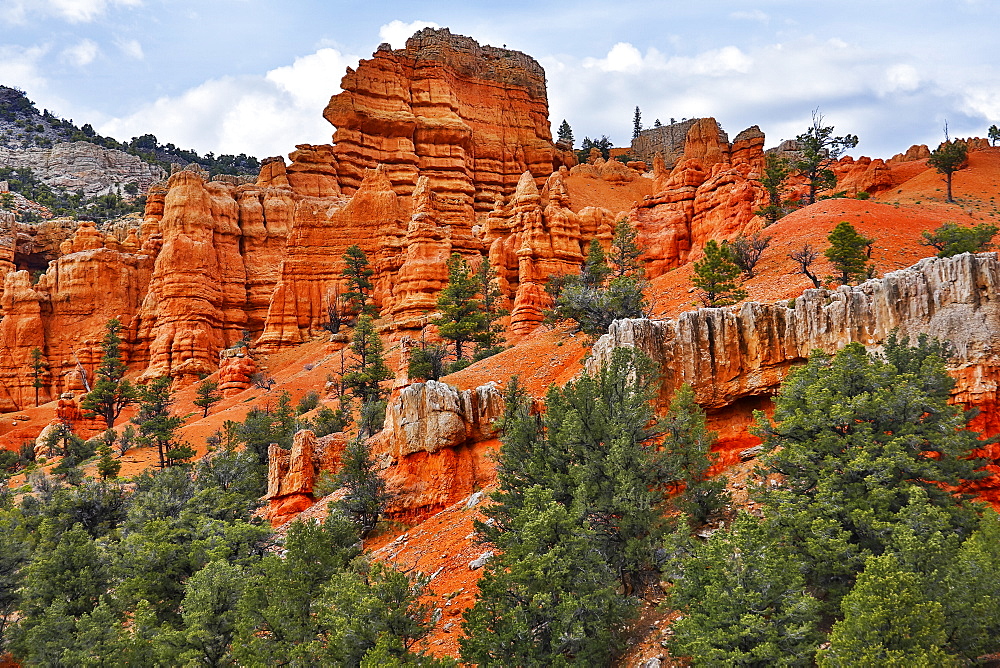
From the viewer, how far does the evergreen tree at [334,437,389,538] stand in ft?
81.7

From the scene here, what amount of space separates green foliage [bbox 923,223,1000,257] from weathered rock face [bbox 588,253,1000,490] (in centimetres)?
1176

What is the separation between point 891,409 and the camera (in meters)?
15.7

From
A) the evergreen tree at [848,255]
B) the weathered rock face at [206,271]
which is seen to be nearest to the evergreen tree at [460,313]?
the evergreen tree at [848,255]

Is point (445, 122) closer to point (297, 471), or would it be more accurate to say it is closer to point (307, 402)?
point (307, 402)

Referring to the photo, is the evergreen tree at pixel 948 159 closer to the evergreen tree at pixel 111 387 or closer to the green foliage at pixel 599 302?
the green foliage at pixel 599 302

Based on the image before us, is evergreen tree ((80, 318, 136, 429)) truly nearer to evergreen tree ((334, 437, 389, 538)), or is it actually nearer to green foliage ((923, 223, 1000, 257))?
evergreen tree ((334, 437, 389, 538))

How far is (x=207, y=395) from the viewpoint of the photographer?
54.7 metres

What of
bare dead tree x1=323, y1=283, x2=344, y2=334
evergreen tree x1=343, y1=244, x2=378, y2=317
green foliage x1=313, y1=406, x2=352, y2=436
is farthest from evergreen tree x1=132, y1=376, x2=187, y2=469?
evergreen tree x1=343, y1=244, x2=378, y2=317

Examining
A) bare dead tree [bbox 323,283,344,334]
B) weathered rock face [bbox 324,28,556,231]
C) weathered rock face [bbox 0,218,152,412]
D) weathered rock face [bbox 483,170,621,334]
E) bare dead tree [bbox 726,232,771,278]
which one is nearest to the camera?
bare dead tree [bbox 726,232,771,278]

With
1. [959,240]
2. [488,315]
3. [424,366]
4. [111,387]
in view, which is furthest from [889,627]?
[111,387]

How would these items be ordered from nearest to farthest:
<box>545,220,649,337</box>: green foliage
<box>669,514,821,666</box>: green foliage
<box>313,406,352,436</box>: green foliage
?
<box>669,514,821,666</box>: green foliage, <box>545,220,649,337</box>: green foliage, <box>313,406,352,436</box>: green foliage

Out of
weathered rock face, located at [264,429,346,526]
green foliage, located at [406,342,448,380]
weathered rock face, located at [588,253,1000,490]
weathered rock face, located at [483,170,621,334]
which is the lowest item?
weathered rock face, located at [264,429,346,526]

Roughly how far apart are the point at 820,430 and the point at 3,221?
93957 mm

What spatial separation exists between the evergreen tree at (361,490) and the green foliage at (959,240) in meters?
27.0
